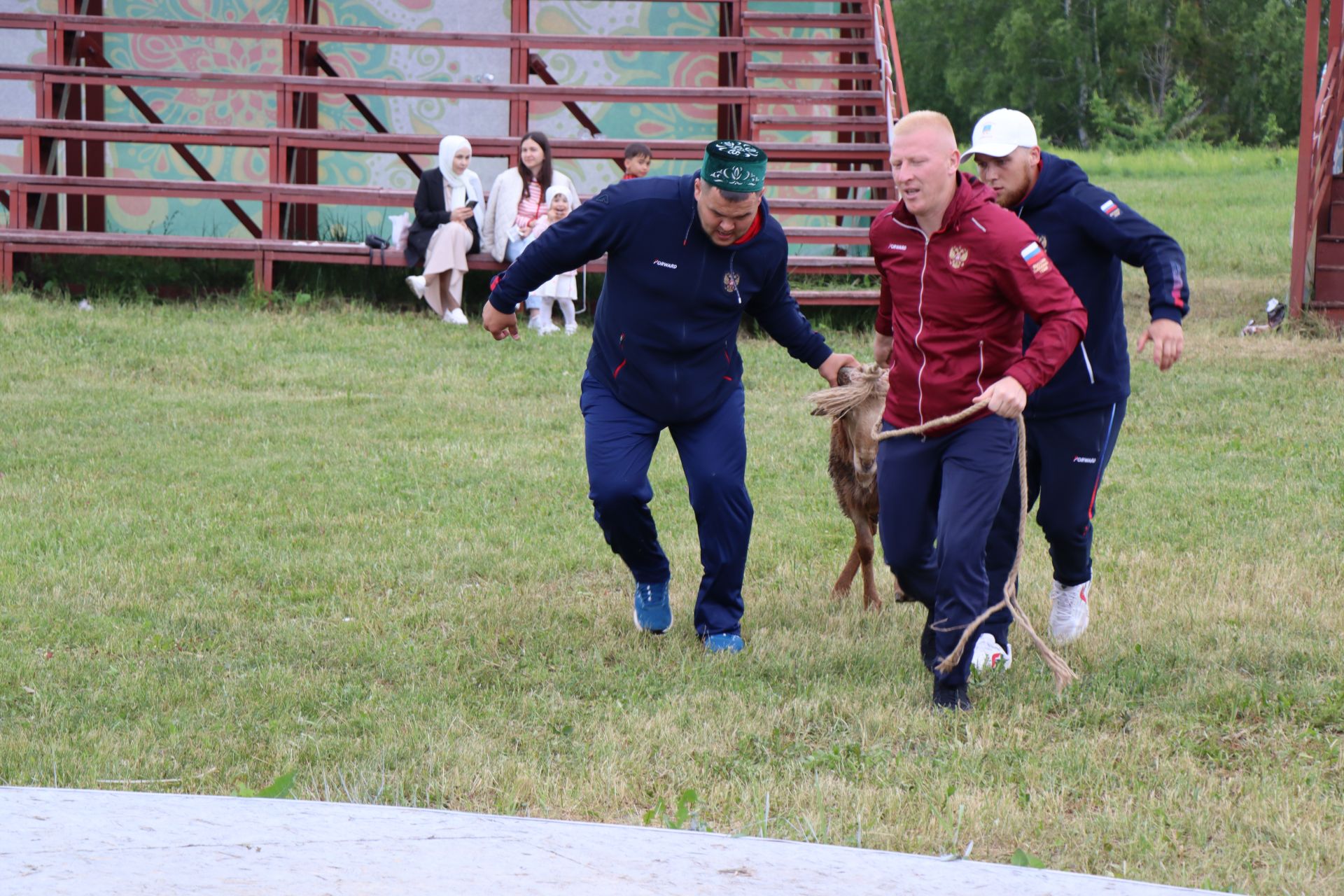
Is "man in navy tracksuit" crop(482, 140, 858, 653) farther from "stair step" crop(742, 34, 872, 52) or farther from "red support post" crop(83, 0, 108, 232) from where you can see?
"red support post" crop(83, 0, 108, 232)

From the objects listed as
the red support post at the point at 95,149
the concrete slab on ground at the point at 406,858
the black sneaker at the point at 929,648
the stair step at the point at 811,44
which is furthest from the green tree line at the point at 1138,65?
the concrete slab on ground at the point at 406,858

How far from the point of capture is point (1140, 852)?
395 centimetres

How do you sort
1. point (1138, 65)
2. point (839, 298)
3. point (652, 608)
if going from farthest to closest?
1. point (1138, 65)
2. point (839, 298)
3. point (652, 608)

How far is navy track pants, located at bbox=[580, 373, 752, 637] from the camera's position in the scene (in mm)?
5730

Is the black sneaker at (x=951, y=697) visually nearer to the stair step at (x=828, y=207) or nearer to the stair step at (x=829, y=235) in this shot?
the stair step at (x=829, y=235)

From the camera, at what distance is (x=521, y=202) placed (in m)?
13.8

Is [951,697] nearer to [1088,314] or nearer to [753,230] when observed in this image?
[1088,314]

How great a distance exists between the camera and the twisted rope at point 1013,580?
4.84 metres

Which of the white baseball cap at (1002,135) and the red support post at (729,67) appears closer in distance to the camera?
the white baseball cap at (1002,135)

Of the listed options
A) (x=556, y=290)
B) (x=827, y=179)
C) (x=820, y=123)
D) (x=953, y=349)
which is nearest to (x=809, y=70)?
(x=820, y=123)

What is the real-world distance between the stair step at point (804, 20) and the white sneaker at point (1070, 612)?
11.3 m

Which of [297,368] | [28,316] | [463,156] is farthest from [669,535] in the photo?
[28,316]

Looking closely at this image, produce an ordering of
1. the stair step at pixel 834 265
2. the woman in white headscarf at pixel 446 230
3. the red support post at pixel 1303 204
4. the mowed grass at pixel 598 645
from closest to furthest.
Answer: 1. the mowed grass at pixel 598 645
2. the woman in white headscarf at pixel 446 230
3. the red support post at pixel 1303 204
4. the stair step at pixel 834 265

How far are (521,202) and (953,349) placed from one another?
30.8 ft
